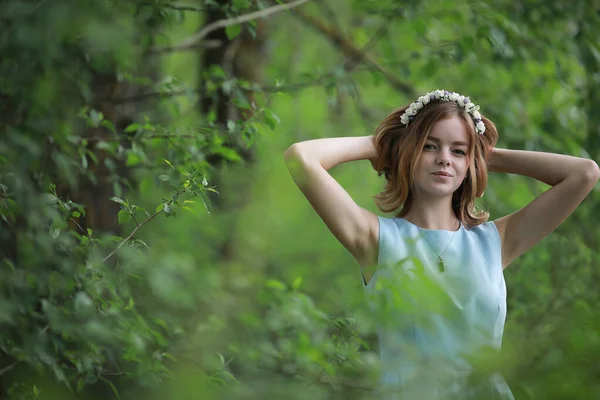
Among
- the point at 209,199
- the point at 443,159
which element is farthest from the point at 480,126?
the point at 209,199

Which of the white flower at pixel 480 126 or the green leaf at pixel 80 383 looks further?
the white flower at pixel 480 126

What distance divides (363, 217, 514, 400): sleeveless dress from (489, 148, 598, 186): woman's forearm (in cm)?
27

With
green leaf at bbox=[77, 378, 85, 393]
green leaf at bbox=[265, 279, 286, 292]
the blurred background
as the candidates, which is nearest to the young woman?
the blurred background

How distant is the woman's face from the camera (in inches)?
110

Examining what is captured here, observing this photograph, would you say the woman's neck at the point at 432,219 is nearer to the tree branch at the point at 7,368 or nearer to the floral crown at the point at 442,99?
the floral crown at the point at 442,99

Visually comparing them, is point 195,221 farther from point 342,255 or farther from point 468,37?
point 468,37

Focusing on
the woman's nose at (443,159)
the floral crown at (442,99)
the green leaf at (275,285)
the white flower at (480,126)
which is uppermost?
the floral crown at (442,99)

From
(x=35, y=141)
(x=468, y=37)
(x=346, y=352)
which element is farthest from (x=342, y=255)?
(x=35, y=141)

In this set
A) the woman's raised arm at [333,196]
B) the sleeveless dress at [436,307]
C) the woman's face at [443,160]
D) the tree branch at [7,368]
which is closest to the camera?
the sleeveless dress at [436,307]

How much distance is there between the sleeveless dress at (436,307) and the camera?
115 cm

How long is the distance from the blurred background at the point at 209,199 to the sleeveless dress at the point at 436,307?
0.20ft

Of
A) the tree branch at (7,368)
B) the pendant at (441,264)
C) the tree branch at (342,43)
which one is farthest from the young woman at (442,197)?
the tree branch at (342,43)

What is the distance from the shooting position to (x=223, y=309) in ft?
17.4

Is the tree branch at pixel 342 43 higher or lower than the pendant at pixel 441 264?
lower
